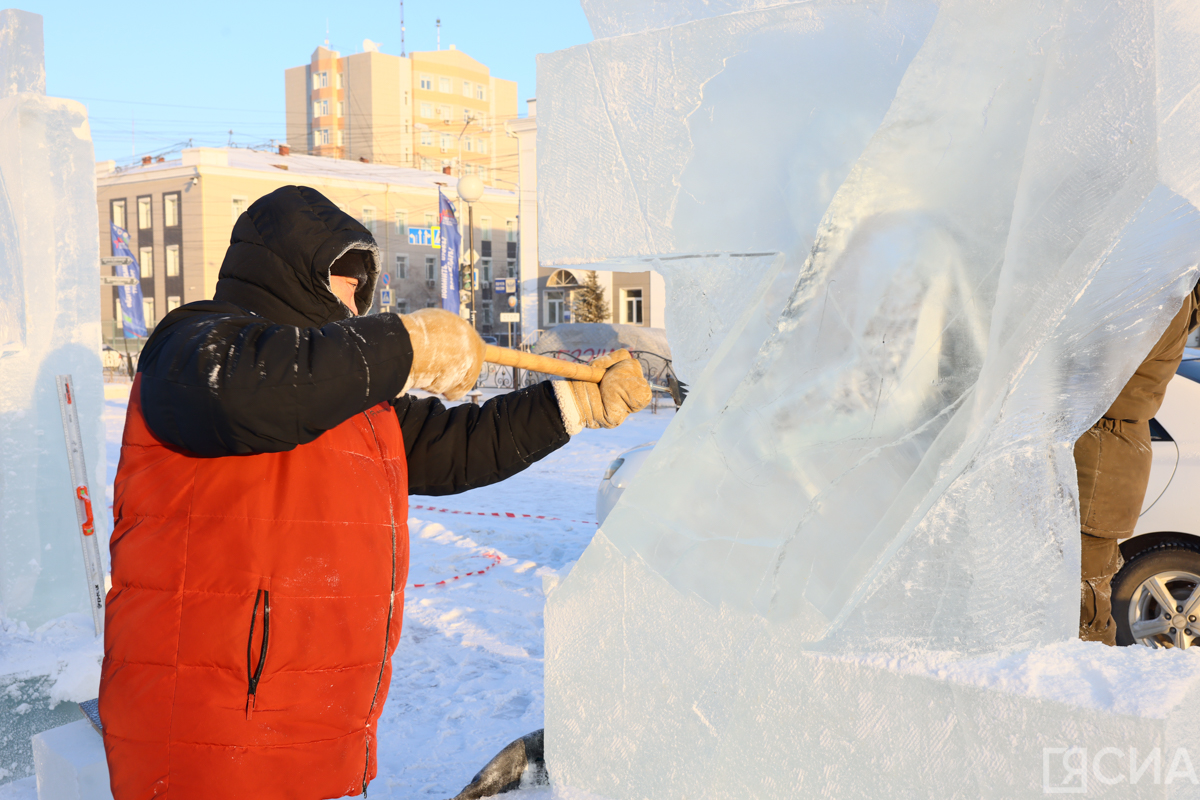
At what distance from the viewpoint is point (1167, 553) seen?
3463 mm

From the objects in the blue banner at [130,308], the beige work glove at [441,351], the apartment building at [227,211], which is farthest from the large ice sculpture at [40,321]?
the apartment building at [227,211]

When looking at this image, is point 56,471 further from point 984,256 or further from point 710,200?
point 984,256

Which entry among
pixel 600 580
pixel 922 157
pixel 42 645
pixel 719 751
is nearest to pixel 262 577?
pixel 600 580

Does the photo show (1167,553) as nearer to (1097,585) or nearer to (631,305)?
(1097,585)

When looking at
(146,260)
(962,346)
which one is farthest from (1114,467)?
(146,260)

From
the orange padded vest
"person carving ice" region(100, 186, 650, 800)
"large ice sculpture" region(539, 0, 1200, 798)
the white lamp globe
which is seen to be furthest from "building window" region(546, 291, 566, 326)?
the orange padded vest

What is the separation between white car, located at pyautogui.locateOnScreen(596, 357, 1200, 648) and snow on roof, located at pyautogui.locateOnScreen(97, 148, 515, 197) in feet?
107

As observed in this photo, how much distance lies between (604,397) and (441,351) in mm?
673

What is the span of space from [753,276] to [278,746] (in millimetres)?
1288

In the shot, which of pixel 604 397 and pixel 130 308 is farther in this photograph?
pixel 130 308

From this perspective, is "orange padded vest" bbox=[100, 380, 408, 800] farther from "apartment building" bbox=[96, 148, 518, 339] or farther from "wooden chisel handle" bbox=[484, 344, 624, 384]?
"apartment building" bbox=[96, 148, 518, 339]

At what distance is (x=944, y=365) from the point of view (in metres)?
1.59

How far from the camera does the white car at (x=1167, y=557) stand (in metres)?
3.41

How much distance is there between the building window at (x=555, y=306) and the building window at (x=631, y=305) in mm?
3907
